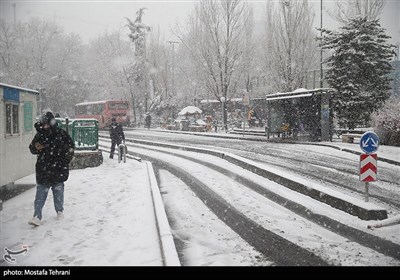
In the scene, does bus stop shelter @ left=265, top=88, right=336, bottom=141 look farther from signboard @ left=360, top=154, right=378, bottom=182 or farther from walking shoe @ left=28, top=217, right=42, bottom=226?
walking shoe @ left=28, top=217, right=42, bottom=226

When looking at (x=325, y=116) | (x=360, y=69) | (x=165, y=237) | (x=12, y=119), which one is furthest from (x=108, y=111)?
(x=165, y=237)

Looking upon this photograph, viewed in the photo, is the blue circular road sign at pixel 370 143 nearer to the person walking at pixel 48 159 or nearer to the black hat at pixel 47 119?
the person walking at pixel 48 159

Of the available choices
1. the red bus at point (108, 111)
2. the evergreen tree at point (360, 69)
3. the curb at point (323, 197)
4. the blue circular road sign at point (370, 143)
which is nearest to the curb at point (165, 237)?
the curb at point (323, 197)

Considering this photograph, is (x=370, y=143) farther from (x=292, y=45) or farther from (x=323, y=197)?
(x=292, y=45)

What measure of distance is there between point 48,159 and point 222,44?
29314 millimetres

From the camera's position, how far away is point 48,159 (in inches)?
247

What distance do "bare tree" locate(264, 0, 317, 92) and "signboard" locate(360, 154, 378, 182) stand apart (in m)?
24.7

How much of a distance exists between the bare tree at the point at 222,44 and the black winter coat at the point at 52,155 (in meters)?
27.1

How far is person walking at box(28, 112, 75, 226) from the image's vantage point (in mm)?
6254

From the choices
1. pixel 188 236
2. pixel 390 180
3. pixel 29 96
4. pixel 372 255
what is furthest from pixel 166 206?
pixel 390 180

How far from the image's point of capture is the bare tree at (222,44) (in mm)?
33125
